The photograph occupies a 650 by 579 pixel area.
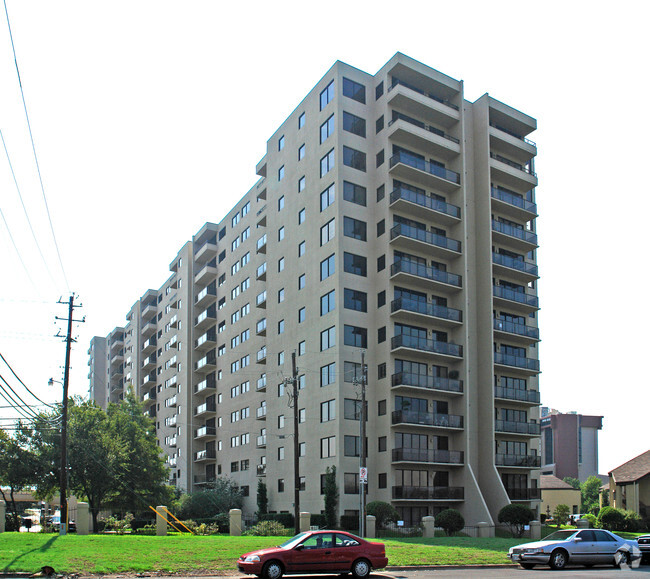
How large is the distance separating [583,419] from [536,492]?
94.1 metres

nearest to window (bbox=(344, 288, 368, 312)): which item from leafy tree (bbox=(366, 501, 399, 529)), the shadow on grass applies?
leafy tree (bbox=(366, 501, 399, 529))

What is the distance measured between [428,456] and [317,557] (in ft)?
102

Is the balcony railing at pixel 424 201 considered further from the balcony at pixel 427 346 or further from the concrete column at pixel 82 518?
the concrete column at pixel 82 518

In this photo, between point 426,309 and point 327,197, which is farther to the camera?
point 327,197

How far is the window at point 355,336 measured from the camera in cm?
5147

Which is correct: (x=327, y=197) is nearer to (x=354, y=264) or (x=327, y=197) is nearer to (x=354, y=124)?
(x=354, y=264)

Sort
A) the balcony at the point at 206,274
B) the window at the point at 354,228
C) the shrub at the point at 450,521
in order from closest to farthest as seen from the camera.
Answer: the shrub at the point at 450,521, the window at the point at 354,228, the balcony at the point at 206,274

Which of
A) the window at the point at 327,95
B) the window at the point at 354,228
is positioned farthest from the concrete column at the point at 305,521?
the window at the point at 327,95

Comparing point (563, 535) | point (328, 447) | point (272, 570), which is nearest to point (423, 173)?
point (328, 447)

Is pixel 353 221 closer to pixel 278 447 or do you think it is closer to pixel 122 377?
pixel 278 447

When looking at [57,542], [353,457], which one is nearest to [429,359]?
[353,457]

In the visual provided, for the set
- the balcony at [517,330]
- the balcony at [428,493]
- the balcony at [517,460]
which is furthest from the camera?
the balcony at [517,330]

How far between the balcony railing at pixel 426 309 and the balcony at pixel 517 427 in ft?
29.8

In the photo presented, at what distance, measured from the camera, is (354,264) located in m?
53.1
